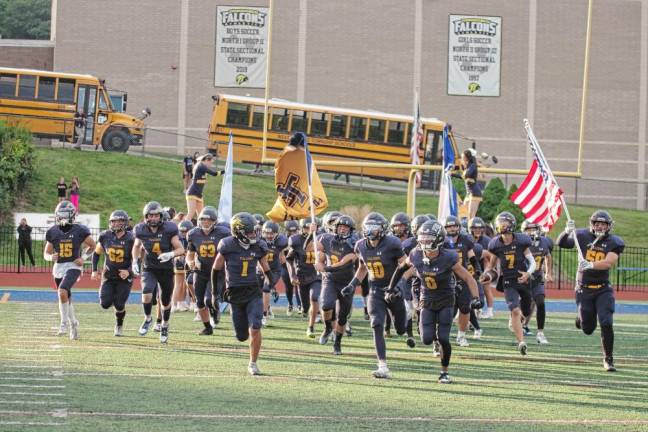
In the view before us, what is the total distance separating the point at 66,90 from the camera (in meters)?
41.8

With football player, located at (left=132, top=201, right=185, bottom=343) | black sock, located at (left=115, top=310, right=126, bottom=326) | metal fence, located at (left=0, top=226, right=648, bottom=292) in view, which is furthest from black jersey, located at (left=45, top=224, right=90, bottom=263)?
metal fence, located at (left=0, top=226, right=648, bottom=292)

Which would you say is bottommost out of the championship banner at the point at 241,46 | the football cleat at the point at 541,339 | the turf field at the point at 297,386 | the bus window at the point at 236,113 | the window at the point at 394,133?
the turf field at the point at 297,386

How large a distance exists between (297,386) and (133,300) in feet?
46.8

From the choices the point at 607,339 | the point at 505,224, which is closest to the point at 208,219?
the point at 505,224

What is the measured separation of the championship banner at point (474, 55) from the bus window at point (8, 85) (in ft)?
67.1

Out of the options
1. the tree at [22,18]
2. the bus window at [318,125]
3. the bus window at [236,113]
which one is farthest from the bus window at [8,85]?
the tree at [22,18]

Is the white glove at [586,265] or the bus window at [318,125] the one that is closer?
the white glove at [586,265]

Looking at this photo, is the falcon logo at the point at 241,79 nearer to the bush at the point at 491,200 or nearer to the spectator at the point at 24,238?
the bush at the point at 491,200

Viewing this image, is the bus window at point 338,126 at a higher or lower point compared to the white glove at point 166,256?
higher

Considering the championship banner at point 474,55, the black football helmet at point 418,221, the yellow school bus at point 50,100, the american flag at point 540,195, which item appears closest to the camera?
the black football helmet at point 418,221

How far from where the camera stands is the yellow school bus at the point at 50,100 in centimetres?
4162

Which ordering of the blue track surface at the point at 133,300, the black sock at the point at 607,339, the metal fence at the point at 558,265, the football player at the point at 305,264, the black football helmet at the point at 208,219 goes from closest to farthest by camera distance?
the black sock at the point at 607,339
the black football helmet at the point at 208,219
the football player at the point at 305,264
the blue track surface at the point at 133,300
the metal fence at the point at 558,265

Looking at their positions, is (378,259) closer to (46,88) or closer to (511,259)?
(511,259)

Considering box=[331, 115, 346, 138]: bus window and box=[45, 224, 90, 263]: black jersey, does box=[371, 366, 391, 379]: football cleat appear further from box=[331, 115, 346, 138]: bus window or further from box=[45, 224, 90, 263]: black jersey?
box=[331, 115, 346, 138]: bus window
